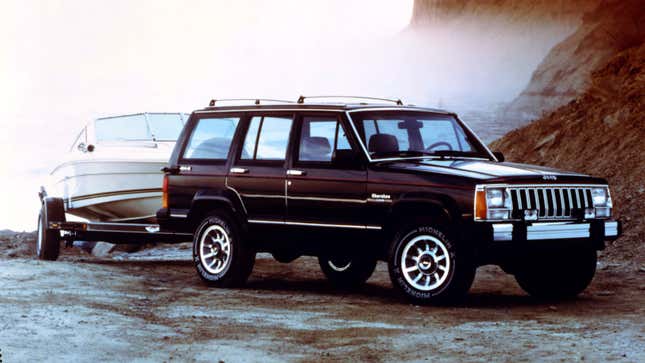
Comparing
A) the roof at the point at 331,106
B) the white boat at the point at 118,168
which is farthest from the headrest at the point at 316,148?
the white boat at the point at 118,168

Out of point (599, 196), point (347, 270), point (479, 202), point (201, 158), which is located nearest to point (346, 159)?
point (479, 202)

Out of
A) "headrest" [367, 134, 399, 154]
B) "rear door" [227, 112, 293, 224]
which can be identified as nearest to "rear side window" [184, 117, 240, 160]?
"rear door" [227, 112, 293, 224]

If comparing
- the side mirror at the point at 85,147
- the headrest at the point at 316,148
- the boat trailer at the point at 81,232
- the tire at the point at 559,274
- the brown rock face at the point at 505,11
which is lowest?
the tire at the point at 559,274

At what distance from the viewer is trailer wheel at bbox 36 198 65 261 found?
16.9 metres

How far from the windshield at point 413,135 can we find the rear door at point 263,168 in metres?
0.93

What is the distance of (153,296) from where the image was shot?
12.4m

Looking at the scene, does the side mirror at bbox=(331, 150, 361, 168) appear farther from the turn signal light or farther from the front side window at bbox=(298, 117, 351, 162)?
the turn signal light

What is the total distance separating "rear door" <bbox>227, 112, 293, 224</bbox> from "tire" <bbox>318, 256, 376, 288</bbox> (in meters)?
1.77

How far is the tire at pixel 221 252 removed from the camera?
507 inches

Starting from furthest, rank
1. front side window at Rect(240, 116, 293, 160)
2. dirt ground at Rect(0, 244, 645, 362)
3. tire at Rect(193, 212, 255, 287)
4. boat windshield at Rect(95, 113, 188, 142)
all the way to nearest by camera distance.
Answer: boat windshield at Rect(95, 113, 188, 142)
tire at Rect(193, 212, 255, 287)
front side window at Rect(240, 116, 293, 160)
dirt ground at Rect(0, 244, 645, 362)

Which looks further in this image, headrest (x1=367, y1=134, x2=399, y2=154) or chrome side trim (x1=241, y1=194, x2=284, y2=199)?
chrome side trim (x1=241, y1=194, x2=284, y2=199)

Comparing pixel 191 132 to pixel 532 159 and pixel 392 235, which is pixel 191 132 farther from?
pixel 532 159

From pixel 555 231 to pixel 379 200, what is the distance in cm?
168

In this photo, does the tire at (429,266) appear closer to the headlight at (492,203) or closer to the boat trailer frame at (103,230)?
the headlight at (492,203)
